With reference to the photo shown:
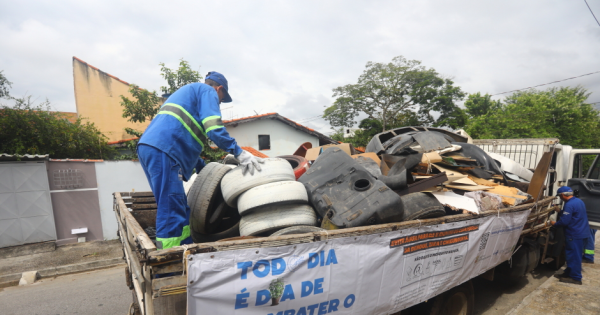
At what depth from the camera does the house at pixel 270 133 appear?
13250 mm

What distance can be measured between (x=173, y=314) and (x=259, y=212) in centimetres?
86

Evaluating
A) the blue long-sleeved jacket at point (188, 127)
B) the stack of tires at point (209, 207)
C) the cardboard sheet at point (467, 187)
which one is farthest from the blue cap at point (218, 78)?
the cardboard sheet at point (467, 187)

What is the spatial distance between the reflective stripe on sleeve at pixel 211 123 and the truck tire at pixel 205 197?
33cm

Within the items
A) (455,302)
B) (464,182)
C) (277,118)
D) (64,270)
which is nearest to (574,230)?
(464,182)

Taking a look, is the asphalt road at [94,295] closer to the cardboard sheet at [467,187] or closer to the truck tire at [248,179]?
the cardboard sheet at [467,187]

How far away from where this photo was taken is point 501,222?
298cm

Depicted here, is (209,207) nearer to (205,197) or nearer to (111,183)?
(205,197)

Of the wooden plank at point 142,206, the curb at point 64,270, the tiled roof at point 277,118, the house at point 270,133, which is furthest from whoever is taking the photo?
the house at point 270,133

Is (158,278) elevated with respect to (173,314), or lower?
elevated

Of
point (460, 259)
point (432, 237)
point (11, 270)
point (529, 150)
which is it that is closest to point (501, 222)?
point (460, 259)

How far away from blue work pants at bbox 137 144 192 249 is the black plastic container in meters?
1.03

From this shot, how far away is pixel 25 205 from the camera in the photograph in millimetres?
6555

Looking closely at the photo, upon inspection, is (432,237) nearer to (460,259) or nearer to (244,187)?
(460,259)

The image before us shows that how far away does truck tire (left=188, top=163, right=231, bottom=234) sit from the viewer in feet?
7.45
